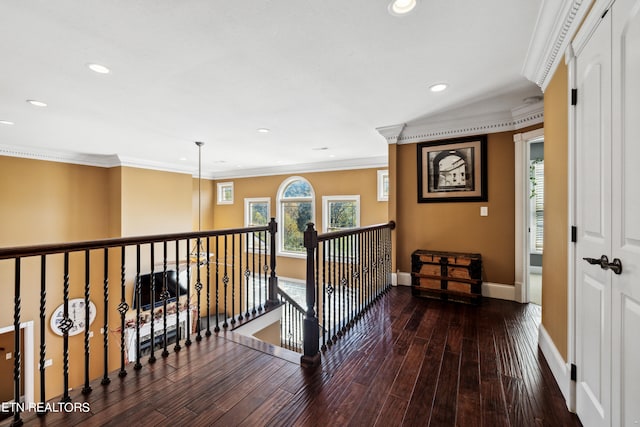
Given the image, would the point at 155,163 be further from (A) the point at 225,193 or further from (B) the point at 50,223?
(A) the point at 225,193

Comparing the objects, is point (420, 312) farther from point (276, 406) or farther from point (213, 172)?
point (213, 172)

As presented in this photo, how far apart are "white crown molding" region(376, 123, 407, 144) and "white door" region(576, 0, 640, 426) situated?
246 centimetres

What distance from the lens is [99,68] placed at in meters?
2.29

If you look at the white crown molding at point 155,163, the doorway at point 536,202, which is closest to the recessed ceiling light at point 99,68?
the white crown molding at point 155,163

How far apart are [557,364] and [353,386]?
134 cm

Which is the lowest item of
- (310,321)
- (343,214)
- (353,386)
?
(353,386)

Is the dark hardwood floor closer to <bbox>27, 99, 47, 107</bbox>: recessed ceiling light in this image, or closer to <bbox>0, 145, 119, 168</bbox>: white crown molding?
<bbox>27, 99, 47, 107</bbox>: recessed ceiling light

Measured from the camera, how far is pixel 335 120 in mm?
3709

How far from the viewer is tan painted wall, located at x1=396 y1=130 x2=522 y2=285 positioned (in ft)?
11.4

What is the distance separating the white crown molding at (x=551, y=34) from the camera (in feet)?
5.08

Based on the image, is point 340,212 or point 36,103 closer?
point 36,103

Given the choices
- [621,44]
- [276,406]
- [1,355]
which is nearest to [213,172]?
[1,355]

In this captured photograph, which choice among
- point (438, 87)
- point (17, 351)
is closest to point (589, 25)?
point (438, 87)

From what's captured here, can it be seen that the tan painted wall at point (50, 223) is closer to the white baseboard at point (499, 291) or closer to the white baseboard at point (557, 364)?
the white baseboard at point (499, 291)
